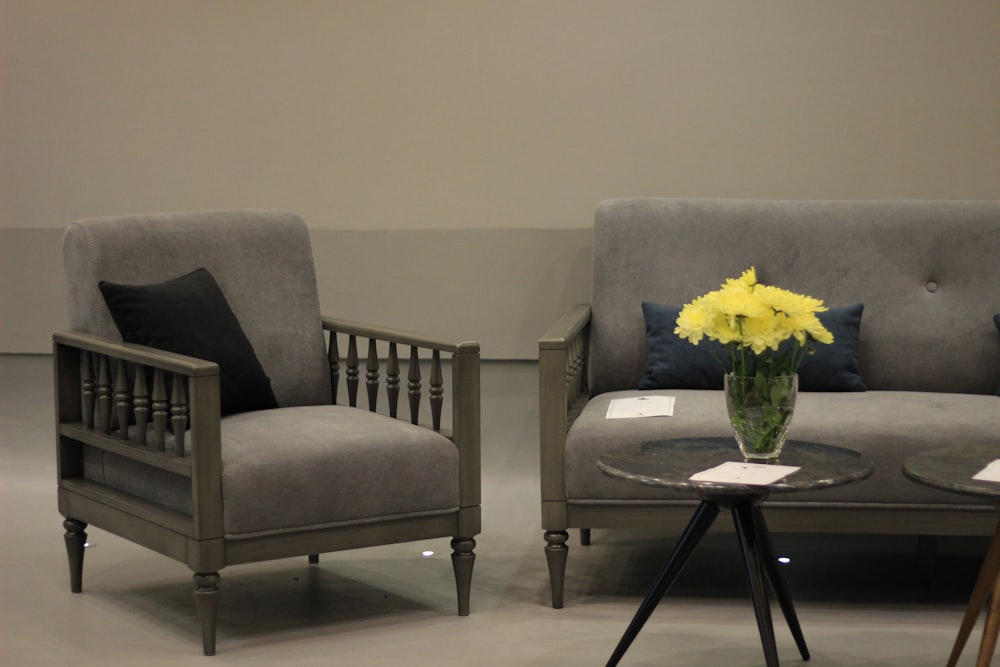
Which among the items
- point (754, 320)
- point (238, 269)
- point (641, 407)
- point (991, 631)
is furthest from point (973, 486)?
point (238, 269)

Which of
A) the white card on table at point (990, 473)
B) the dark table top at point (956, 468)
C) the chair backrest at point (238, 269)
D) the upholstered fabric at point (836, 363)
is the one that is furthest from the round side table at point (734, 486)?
the chair backrest at point (238, 269)

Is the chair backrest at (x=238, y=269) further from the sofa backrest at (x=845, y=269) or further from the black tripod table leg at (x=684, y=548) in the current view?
the black tripod table leg at (x=684, y=548)

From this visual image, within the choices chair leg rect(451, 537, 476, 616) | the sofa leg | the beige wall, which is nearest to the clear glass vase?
the sofa leg

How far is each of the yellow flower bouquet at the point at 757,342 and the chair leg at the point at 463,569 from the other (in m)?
0.98

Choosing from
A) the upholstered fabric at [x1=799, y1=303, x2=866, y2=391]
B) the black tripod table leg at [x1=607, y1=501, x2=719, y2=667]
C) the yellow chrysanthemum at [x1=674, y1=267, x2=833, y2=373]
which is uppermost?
the yellow chrysanthemum at [x1=674, y1=267, x2=833, y2=373]

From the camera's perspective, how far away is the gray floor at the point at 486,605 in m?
3.50

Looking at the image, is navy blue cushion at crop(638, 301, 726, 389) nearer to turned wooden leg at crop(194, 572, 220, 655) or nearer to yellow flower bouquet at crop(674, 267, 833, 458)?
yellow flower bouquet at crop(674, 267, 833, 458)

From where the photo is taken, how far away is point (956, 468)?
9.80 ft

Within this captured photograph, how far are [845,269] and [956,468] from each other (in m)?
1.47

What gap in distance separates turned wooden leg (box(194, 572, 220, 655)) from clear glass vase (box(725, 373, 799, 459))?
1.34 metres

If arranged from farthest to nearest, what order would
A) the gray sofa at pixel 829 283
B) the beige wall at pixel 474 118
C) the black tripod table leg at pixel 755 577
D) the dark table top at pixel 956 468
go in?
1. the beige wall at pixel 474 118
2. the gray sofa at pixel 829 283
3. the black tripod table leg at pixel 755 577
4. the dark table top at pixel 956 468

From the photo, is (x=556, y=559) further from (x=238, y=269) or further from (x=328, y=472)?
(x=238, y=269)

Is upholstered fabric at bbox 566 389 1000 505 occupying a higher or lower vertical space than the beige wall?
lower

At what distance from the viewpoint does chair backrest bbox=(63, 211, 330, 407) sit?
392 cm
